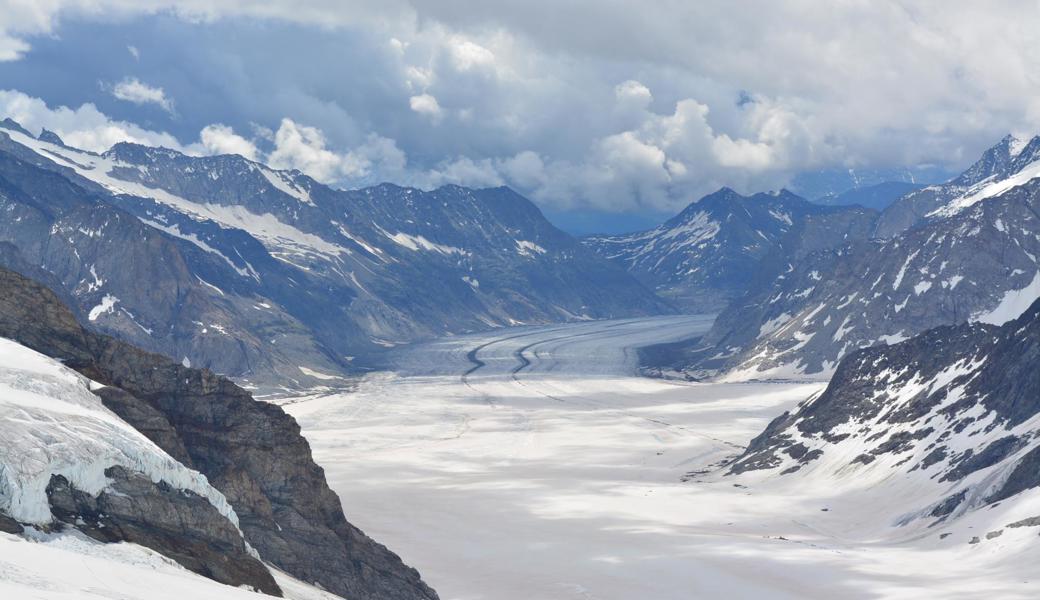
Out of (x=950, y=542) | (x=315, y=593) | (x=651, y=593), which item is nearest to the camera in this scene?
(x=315, y=593)

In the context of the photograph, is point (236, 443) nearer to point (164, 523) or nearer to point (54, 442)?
point (164, 523)

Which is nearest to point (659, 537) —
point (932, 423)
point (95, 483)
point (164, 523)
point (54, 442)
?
point (932, 423)

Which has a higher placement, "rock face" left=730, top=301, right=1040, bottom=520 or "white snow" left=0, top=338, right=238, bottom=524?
"rock face" left=730, top=301, right=1040, bottom=520

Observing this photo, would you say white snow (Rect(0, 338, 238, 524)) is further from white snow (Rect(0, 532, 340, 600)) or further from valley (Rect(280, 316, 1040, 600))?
valley (Rect(280, 316, 1040, 600))

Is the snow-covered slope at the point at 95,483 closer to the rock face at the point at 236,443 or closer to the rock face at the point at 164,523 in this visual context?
the rock face at the point at 164,523

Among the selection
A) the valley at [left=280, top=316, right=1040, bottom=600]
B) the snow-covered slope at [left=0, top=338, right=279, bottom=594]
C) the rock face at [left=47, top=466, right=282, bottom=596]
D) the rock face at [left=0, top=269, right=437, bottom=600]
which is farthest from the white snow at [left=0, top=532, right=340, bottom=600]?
the valley at [left=280, top=316, right=1040, bottom=600]

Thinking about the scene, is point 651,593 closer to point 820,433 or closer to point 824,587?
point 824,587

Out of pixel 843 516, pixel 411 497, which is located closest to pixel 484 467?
pixel 411 497
